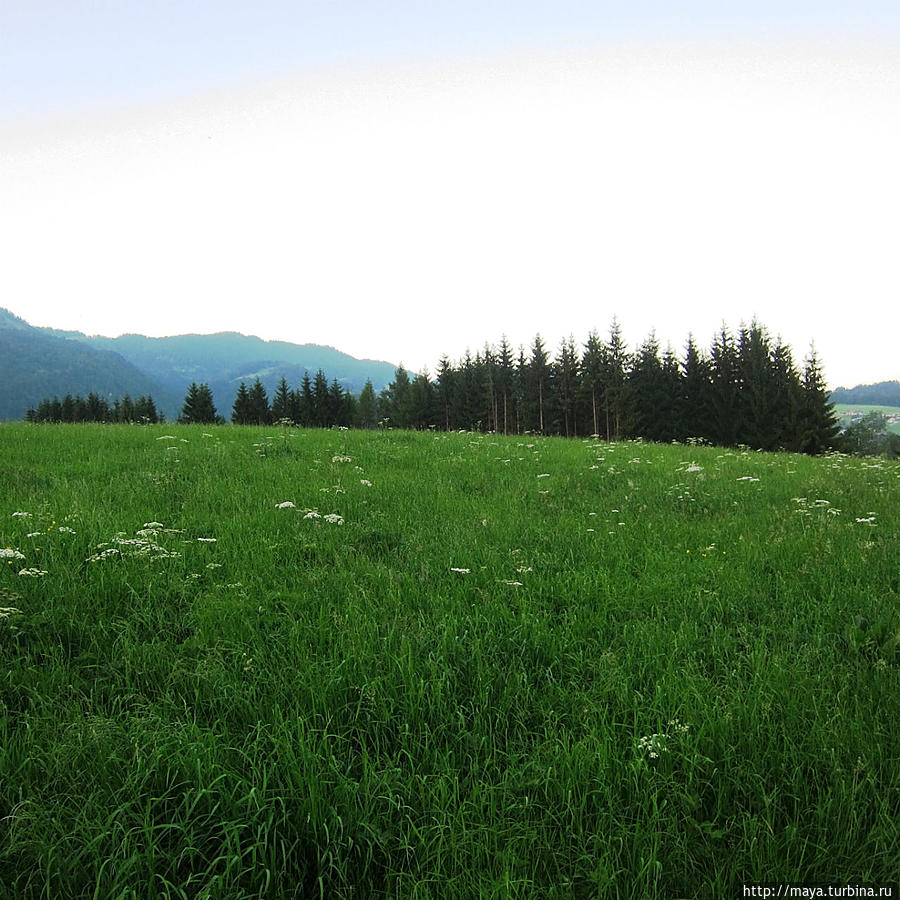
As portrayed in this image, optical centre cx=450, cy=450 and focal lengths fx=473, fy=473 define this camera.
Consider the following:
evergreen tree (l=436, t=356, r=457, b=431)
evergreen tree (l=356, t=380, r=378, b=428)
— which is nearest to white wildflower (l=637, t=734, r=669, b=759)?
evergreen tree (l=436, t=356, r=457, b=431)

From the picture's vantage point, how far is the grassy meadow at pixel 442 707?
197 centimetres

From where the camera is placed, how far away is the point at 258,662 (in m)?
3.14

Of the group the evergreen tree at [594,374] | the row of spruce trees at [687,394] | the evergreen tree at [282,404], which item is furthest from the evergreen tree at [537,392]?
the evergreen tree at [282,404]

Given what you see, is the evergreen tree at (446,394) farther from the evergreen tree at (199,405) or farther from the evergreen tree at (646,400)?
the evergreen tree at (199,405)

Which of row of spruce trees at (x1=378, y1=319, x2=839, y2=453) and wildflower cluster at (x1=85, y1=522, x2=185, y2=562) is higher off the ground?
row of spruce trees at (x1=378, y1=319, x2=839, y2=453)

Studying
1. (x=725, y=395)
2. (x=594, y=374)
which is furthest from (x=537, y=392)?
(x=725, y=395)

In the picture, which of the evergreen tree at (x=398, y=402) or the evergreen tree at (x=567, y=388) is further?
the evergreen tree at (x=398, y=402)

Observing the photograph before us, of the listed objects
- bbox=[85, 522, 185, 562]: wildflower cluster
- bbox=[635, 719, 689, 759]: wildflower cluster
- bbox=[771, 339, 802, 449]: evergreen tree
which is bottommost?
bbox=[635, 719, 689, 759]: wildflower cluster

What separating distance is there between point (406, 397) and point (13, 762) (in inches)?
3116

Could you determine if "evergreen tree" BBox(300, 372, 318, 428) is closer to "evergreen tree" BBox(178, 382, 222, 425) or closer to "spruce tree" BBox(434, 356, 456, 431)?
"evergreen tree" BBox(178, 382, 222, 425)

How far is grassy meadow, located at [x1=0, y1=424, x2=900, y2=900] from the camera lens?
197 centimetres

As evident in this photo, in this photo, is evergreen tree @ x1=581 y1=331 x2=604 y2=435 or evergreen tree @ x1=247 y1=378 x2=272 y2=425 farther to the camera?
evergreen tree @ x1=247 y1=378 x2=272 y2=425

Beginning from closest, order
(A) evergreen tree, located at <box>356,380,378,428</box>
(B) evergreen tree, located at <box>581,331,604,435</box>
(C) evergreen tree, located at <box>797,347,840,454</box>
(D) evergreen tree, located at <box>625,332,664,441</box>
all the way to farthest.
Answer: (C) evergreen tree, located at <box>797,347,840,454</box> → (D) evergreen tree, located at <box>625,332,664,441</box> → (B) evergreen tree, located at <box>581,331,604,435</box> → (A) evergreen tree, located at <box>356,380,378,428</box>

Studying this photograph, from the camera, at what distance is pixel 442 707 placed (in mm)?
2803
